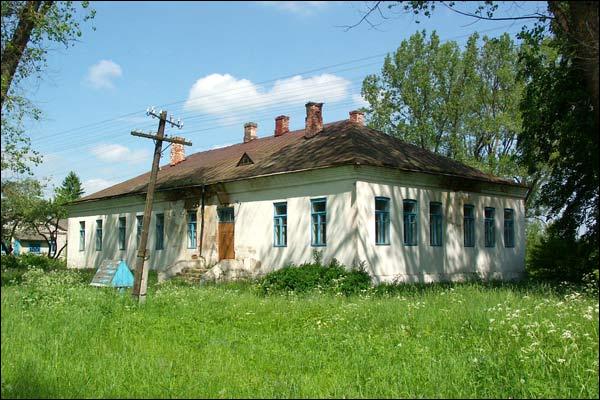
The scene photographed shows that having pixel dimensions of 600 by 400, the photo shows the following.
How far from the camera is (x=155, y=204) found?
29734mm

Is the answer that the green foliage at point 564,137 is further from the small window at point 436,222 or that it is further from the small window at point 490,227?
the small window at point 436,222

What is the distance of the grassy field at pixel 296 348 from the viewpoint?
6848 mm

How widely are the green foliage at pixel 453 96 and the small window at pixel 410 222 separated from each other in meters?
19.6

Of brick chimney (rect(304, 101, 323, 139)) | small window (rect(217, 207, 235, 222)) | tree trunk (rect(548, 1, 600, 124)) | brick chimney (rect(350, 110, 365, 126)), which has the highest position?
brick chimney (rect(350, 110, 365, 126))

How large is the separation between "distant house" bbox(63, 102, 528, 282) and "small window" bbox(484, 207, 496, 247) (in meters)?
0.04

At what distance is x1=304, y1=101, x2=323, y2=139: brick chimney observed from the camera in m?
25.8

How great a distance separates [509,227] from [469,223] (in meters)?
3.21

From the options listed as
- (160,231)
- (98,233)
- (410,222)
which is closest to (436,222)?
(410,222)

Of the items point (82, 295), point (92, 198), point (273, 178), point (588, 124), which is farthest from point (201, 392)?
point (92, 198)

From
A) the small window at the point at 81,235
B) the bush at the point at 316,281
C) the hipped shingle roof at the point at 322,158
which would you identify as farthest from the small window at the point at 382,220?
the small window at the point at 81,235

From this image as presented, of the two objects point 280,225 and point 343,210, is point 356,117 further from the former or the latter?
point 343,210

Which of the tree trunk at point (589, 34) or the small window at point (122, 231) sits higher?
the tree trunk at point (589, 34)

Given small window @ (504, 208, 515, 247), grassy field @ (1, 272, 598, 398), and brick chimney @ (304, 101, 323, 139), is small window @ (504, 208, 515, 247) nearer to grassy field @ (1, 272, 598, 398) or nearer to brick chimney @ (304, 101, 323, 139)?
brick chimney @ (304, 101, 323, 139)

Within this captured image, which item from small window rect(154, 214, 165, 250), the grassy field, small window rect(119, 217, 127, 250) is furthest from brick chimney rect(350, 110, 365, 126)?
the grassy field
